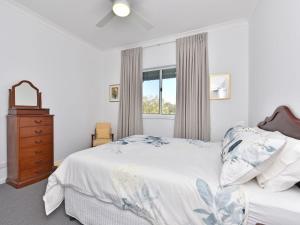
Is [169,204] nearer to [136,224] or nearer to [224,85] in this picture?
[136,224]

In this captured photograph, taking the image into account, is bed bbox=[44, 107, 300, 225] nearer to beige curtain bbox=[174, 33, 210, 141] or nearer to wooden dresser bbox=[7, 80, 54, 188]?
wooden dresser bbox=[7, 80, 54, 188]

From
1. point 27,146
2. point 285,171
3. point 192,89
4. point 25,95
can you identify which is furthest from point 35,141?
point 285,171

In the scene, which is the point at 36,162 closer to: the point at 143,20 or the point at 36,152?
the point at 36,152

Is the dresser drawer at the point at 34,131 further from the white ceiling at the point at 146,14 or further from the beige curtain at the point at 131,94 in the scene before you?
the white ceiling at the point at 146,14

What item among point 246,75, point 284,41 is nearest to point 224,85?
point 246,75

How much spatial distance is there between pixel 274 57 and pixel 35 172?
11.6 feet

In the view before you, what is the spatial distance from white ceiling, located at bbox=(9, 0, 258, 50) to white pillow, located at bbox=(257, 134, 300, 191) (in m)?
2.33

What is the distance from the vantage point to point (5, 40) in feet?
8.05

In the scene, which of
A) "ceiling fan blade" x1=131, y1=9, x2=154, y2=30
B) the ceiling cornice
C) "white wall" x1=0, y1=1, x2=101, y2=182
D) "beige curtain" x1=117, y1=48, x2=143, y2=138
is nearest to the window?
"beige curtain" x1=117, y1=48, x2=143, y2=138

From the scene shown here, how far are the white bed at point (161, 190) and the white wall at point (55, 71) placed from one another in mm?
1672

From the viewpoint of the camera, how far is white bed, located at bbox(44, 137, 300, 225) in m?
0.90

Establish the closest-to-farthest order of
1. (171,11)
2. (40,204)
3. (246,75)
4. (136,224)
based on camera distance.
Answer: (136,224) < (40,204) < (171,11) < (246,75)

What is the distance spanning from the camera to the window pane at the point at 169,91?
351 centimetres

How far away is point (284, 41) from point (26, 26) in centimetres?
357
